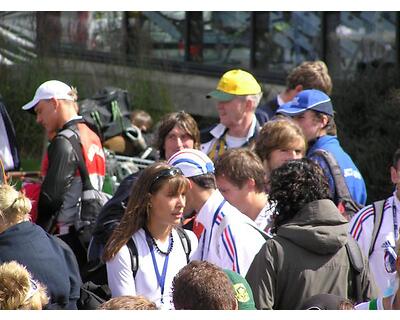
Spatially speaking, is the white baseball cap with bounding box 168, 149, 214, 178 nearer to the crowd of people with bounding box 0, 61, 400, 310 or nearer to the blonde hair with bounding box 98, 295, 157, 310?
the crowd of people with bounding box 0, 61, 400, 310

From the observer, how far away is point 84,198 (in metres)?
7.41

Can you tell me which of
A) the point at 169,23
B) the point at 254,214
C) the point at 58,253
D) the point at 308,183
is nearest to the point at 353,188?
the point at 254,214

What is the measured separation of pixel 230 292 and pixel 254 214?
6.49ft

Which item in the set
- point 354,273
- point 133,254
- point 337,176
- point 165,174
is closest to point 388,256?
point 354,273

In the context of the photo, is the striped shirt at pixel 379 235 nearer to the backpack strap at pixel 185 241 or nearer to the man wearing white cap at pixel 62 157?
the backpack strap at pixel 185 241

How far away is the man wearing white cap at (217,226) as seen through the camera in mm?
5453

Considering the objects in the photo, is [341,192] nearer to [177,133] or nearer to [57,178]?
[177,133]

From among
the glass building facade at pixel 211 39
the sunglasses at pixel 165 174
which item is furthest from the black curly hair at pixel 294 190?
the glass building facade at pixel 211 39

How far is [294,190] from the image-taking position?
5230mm

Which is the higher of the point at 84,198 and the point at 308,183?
the point at 308,183

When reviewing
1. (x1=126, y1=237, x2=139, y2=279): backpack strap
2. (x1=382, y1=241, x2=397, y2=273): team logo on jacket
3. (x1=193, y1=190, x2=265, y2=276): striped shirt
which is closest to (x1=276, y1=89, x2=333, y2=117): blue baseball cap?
(x1=382, y1=241, x2=397, y2=273): team logo on jacket

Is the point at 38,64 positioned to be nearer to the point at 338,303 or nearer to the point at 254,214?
the point at 254,214

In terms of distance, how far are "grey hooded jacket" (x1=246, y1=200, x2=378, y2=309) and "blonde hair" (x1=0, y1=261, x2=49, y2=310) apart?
43.2 inches

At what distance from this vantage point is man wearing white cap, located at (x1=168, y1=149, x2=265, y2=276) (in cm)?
545
